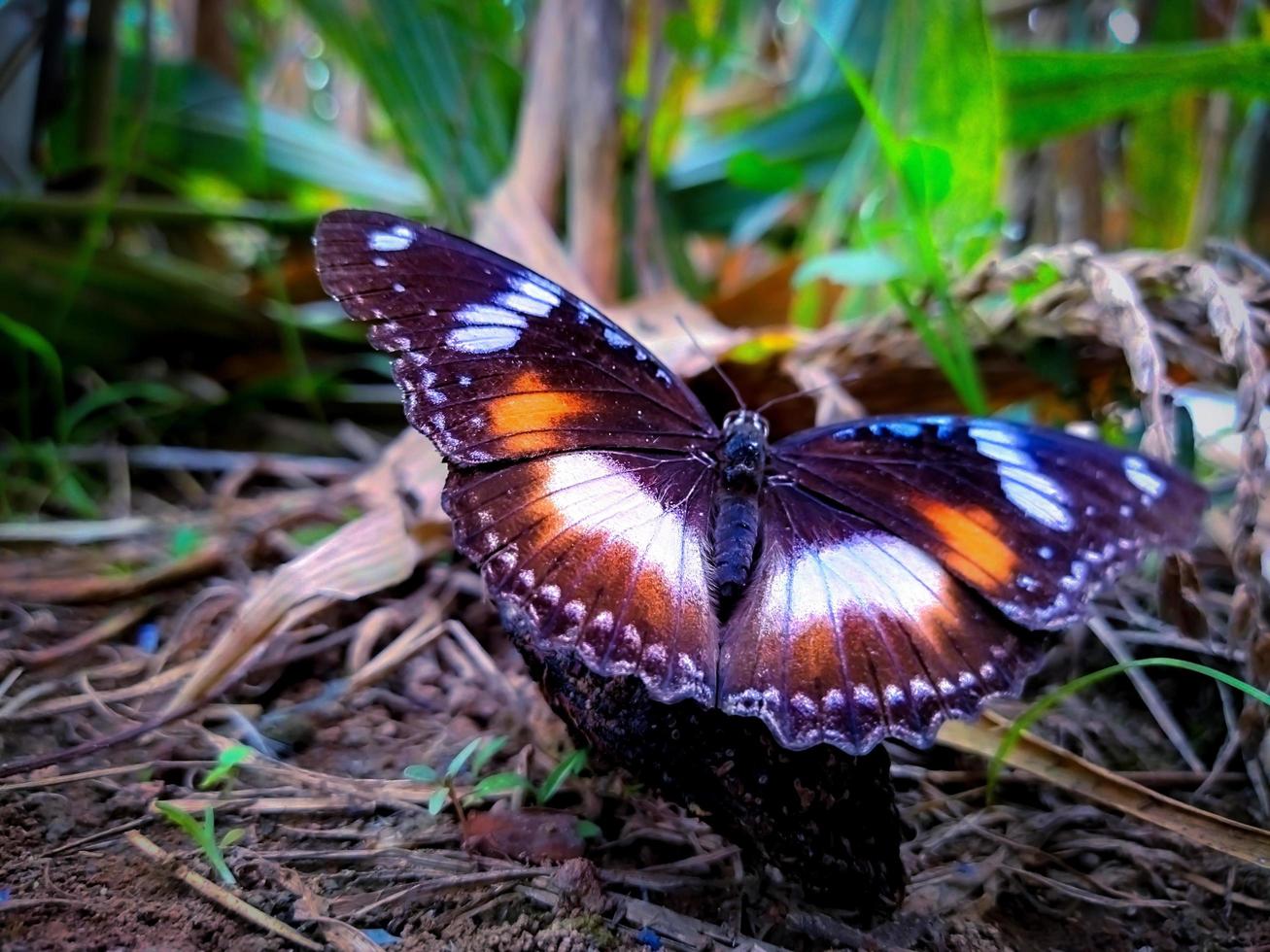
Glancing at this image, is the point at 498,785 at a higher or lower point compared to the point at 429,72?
lower

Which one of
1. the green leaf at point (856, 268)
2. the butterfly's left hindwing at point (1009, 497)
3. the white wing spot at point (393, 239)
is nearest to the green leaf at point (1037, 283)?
the green leaf at point (856, 268)

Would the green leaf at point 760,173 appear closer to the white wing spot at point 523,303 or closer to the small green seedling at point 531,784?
the white wing spot at point 523,303

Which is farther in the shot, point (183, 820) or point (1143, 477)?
point (1143, 477)

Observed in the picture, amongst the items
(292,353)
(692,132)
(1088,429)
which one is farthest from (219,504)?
(1088,429)

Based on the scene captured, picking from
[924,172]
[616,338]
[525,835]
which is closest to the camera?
[525,835]

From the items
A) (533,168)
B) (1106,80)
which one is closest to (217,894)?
(533,168)

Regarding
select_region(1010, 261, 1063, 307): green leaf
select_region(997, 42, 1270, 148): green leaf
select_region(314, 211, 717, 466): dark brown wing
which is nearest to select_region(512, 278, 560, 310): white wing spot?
select_region(314, 211, 717, 466): dark brown wing

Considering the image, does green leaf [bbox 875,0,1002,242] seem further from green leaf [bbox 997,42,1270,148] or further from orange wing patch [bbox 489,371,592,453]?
orange wing patch [bbox 489,371,592,453]

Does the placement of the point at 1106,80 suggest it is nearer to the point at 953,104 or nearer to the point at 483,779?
the point at 953,104

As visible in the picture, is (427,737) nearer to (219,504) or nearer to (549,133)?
(219,504)
